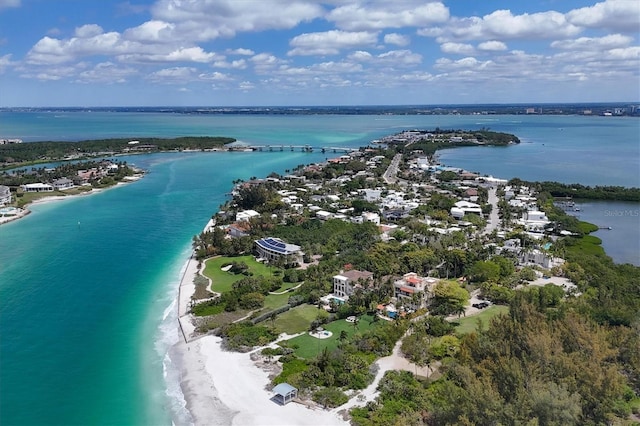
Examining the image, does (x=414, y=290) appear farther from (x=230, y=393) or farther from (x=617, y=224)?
(x=617, y=224)

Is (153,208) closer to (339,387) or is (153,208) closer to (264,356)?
(264,356)

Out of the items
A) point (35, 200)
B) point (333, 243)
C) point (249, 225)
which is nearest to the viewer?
point (333, 243)

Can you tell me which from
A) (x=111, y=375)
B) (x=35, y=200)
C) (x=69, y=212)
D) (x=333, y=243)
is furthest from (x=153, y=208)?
(x=111, y=375)

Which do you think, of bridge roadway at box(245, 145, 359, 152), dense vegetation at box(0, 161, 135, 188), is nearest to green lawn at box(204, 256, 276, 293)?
dense vegetation at box(0, 161, 135, 188)

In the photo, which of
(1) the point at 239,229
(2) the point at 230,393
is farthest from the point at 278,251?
(2) the point at 230,393

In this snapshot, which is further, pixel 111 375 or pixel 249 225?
pixel 249 225

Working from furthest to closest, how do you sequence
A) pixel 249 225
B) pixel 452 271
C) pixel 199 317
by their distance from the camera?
1. pixel 249 225
2. pixel 452 271
3. pixel 199 317

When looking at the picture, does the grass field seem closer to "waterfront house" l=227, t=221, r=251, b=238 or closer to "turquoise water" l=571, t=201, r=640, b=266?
"waterfront house" l=227, t=221, r=251, b=238
